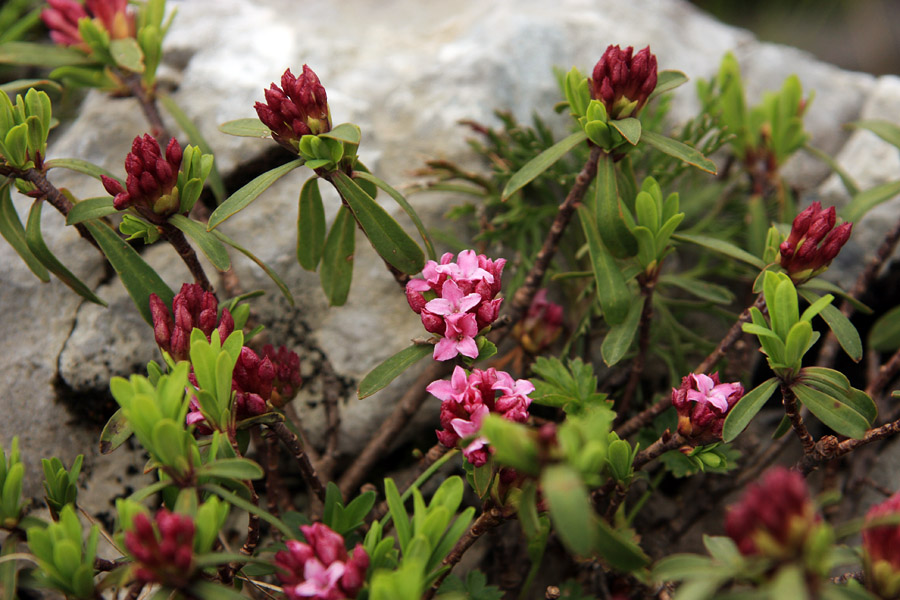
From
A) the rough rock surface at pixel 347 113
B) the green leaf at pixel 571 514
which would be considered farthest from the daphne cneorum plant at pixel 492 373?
the rough rock surface at pixel 347 113

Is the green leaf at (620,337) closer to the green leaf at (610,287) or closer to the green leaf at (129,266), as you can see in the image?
the green leaf at (610,287)

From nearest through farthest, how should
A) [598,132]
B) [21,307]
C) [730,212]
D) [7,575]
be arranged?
[7,575]
[598,132]
[21,307]
[730,212]

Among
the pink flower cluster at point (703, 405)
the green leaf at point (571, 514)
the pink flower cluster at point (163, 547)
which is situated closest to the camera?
the green leaf at point (571, 514)

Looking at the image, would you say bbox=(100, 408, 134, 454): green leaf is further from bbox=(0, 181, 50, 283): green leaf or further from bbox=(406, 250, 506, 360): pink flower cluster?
bbox=(406, 250, 506, 360): pink flower cluster

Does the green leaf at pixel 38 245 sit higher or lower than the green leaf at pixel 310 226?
higher

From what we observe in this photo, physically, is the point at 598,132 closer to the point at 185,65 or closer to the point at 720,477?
the point at 720,477

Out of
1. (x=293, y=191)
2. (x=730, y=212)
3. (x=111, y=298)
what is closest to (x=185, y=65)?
(x=293, y=191)
